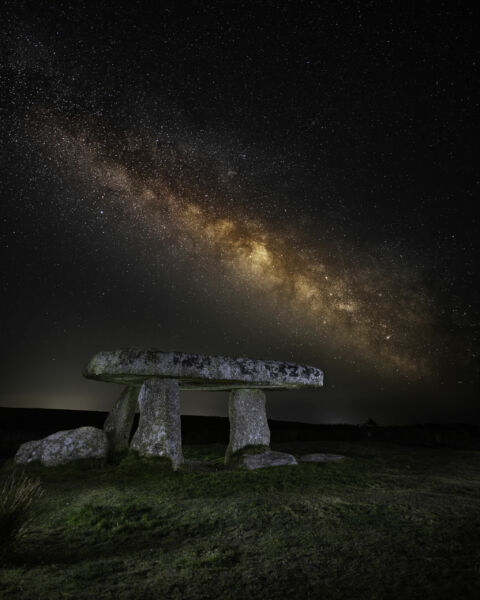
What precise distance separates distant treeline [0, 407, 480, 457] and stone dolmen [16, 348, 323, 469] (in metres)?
6.78

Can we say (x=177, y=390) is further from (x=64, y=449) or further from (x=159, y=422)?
(x=64, y=449)

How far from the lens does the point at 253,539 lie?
3521 millimetres

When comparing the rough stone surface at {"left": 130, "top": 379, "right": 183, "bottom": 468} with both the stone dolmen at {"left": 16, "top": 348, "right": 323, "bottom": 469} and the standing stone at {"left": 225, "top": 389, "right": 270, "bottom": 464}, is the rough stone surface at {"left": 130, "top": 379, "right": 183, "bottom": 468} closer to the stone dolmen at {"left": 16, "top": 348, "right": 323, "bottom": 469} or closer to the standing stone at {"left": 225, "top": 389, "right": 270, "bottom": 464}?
the stone dolmen at {"left": 16, "top": 348, "right": 323, "bottom": 469}

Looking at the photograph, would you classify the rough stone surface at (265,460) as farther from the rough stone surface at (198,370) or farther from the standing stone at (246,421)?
the rough stone surface at (198,370)

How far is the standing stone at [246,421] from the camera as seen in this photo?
9.20 meters

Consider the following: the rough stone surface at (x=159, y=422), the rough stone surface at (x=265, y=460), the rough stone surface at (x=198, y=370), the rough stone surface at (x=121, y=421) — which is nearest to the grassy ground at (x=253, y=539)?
the rough stone surface at (x=265, y=460)

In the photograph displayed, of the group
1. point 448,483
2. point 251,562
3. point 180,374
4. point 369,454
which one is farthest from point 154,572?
point 369,454

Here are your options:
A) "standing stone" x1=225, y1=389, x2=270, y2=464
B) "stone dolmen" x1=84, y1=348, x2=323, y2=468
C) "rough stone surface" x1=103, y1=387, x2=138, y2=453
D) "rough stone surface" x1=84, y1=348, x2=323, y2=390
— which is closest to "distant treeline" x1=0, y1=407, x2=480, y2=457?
"rough stone surface" x1=103, y1=387, x2=138, y2=453

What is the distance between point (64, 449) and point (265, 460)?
152 inches

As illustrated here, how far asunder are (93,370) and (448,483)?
6182 mm

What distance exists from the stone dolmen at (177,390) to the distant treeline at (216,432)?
6784 millimetres

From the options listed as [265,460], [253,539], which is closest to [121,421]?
[265,460]

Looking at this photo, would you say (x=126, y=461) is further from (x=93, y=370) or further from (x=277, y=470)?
(x=277, y=470)

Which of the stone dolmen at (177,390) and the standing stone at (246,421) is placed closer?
the stone dolmen at (177,390)
